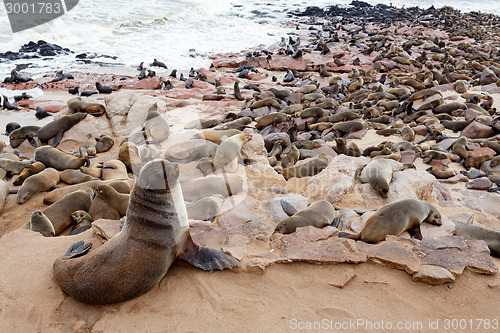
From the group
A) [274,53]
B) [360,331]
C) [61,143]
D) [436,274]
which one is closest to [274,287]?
[360,331]

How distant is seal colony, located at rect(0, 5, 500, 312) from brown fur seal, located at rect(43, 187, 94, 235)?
0.02 metres

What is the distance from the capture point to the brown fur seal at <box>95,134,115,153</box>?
6762 mm

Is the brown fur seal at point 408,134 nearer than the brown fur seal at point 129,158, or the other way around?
the brown fur seal at point 129,158

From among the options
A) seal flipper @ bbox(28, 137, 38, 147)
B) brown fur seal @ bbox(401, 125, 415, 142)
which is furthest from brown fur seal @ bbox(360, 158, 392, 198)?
seal flipper @ bbox(28, 137, 38, 147)

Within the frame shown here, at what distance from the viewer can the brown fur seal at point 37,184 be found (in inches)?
197

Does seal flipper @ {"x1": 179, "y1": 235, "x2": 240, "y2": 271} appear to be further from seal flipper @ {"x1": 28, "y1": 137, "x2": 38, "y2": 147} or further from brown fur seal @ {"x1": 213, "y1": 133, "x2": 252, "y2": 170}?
seal flipper @ {"x1": 28, "y1": 137, "x2": 38, "y2": 147}

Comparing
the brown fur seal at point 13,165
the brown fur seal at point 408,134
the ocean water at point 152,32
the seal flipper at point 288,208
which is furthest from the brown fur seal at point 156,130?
the ocean water at point 152,32

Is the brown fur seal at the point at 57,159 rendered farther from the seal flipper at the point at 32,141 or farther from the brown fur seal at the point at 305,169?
the brown fur seal at the point at 305,169

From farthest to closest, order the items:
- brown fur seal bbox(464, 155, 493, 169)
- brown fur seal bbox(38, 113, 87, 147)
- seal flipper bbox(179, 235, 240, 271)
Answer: brown fur seal bbox(38, 113, 87, 147) < brown fur seal bbox(464, 155, 493, 169) < seal flipper bbox(179, 235, 240, 271)

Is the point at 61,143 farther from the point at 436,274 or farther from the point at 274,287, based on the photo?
the point at 436,274

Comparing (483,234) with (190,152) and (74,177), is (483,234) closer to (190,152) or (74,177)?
(190,152)

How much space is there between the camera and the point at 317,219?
3951 mm

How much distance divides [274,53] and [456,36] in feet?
42.5

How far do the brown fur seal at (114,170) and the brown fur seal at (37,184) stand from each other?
717 mm
